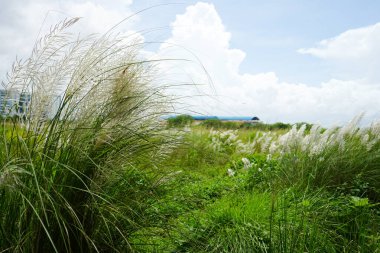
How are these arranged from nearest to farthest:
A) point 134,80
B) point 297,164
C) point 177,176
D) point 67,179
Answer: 1. point 67,179
2. point 134,80
3. point 177,176
4. point 297,164

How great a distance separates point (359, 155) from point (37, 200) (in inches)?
146

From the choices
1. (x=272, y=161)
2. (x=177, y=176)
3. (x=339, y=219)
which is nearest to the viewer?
(x=177, y=176)

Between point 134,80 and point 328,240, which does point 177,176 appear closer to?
point 134,80

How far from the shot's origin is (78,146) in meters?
2.28

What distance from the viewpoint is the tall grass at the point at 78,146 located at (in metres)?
2.21

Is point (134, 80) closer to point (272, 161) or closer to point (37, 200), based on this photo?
point (37, 200)

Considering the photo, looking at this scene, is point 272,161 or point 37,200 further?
point 272,161

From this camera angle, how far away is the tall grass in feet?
7.25

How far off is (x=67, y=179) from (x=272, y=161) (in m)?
3.62

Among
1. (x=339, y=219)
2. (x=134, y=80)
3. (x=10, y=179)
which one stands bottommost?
(x=339, y=219)

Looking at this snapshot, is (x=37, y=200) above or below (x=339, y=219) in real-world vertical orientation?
above

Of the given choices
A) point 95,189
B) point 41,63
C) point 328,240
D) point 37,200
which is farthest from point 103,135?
point 328,240

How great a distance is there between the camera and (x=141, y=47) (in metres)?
2.98


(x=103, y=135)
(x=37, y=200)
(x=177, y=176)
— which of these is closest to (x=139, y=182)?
(x=177, y=176)
